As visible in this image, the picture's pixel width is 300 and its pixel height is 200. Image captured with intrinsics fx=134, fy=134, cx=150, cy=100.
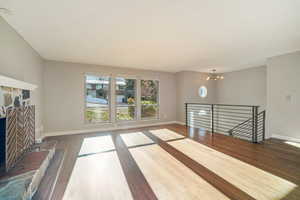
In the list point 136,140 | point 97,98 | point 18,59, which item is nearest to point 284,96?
point 136,140

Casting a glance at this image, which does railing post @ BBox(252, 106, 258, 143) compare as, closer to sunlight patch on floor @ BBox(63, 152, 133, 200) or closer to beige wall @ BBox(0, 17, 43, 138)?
sunlight patch on floor @ BBox(63, 152, 133, 200)

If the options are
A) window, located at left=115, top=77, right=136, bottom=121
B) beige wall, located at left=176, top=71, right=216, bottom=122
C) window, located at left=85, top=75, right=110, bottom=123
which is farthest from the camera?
beige wall, located at left=176, top=71, right=216, bottom=122

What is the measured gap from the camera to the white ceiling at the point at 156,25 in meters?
1.82

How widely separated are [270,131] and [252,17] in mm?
3772

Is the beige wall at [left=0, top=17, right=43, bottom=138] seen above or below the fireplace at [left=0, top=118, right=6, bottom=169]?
above

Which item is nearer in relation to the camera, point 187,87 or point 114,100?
point 114,100

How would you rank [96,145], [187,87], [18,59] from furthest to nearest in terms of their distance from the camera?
1. [187,87]
2. [96,145]
3. [18,59]

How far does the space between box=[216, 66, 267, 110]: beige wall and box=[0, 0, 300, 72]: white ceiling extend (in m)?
2.31

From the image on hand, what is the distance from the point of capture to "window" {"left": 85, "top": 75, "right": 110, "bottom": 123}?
16.3 feet

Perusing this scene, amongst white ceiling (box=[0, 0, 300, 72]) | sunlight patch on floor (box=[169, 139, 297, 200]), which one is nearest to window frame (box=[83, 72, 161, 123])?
white ceiling (box=[0, 0, 300, 72])

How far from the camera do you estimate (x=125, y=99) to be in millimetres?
5578

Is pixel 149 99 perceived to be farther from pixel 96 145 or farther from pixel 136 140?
pixel 96 145

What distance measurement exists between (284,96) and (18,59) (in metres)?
6.65

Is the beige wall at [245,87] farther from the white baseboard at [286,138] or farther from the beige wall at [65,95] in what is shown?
the beige wall at [65,95]
